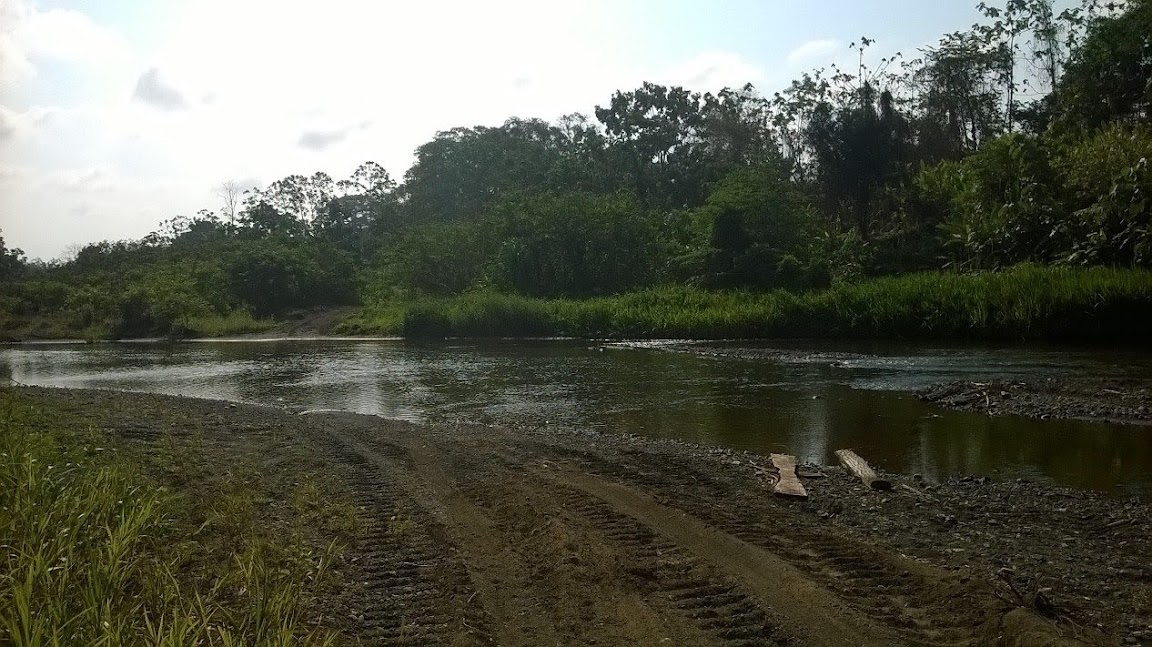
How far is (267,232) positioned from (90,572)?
220 ft

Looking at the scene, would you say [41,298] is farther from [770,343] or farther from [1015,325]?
[1015,325]

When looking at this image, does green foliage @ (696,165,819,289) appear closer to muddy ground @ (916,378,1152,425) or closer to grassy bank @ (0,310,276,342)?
muddy ground @ (916,378,1152,425)

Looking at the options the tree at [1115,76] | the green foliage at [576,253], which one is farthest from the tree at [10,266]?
the tree at [1115,76]

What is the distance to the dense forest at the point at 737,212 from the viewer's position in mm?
30547

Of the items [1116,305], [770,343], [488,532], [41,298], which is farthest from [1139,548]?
[41,298]

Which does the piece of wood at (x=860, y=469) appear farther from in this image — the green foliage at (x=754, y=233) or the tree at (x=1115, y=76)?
the tree at (x=1115, y=76)

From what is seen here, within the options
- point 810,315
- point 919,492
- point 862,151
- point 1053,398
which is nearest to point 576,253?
point 862,151

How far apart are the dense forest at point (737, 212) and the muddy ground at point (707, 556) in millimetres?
20751

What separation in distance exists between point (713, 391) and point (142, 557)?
12.8 metres

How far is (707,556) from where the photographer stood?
596cm

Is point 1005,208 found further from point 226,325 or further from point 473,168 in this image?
point 473,168

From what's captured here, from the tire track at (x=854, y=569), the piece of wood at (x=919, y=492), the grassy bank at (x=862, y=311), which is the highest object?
the grassy bank at (x=862, y=311)

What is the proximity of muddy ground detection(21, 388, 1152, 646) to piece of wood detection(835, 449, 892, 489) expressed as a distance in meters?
0.13

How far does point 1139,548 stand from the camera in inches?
244
